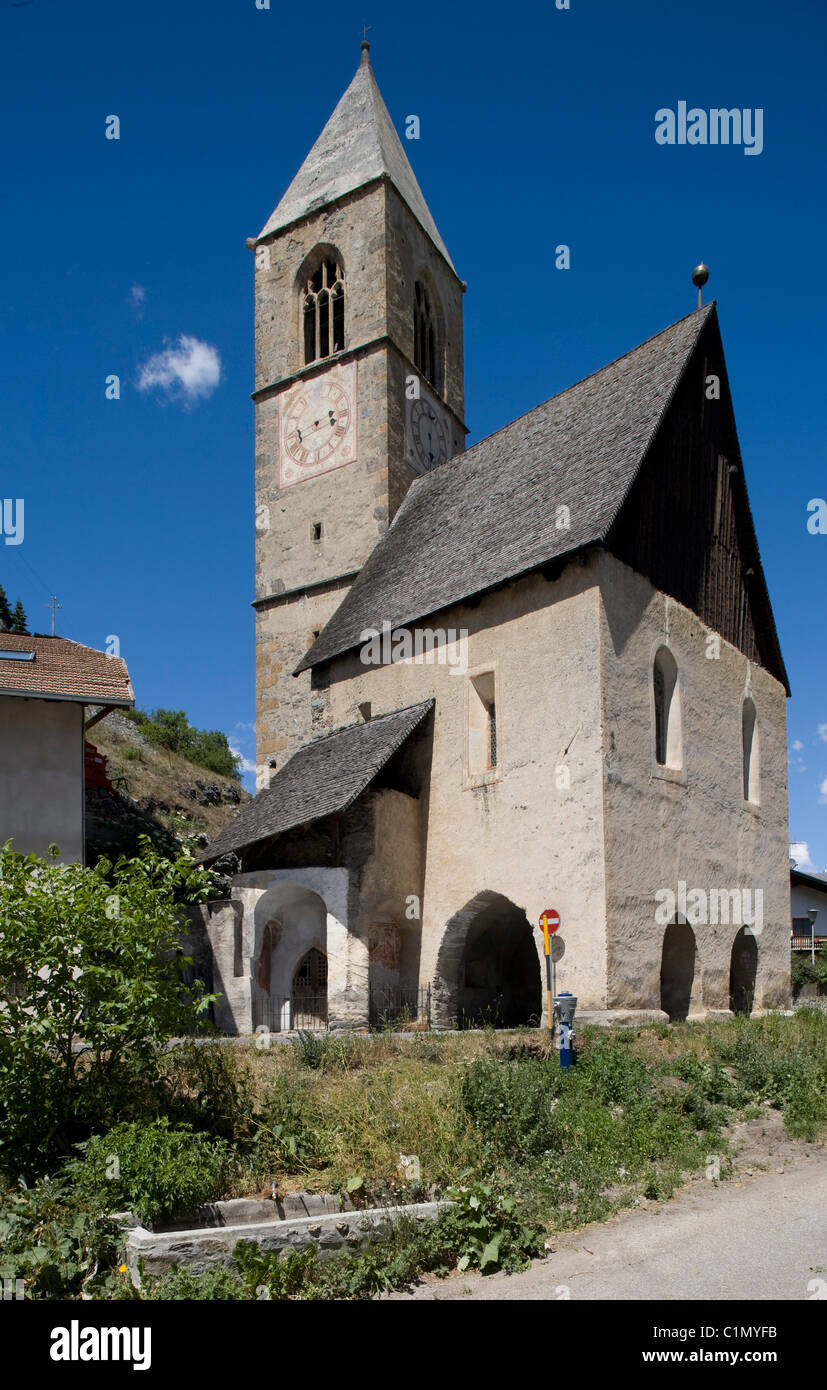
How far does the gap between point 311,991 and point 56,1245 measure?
12700 millimetres

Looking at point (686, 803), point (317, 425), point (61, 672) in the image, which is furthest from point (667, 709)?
point (317, 425)

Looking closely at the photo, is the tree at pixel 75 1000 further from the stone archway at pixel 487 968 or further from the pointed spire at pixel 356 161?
the pointed spire at pixel 356 161

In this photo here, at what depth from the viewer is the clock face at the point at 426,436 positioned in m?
28.8

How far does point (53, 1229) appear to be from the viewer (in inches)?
304

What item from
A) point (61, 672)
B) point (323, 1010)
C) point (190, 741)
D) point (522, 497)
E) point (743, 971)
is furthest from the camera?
point (190, 741)

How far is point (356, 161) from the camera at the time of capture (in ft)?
99.7

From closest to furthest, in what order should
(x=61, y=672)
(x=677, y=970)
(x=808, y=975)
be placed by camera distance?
(x=61, y=672) → (x=677, y=970) → (x=808, y=975)

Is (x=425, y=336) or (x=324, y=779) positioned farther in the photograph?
(x=425, y=336)

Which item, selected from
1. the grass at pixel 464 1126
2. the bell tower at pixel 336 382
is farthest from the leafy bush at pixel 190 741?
the grass at pixel 464 1126

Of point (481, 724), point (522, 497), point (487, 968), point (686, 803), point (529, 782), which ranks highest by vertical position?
point (522, 497)

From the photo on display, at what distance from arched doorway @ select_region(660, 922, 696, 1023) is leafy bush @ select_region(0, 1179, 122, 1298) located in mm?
12809

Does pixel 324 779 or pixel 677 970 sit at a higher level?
pixel 324 779

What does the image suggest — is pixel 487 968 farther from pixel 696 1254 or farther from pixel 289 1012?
pixel 696 1254
